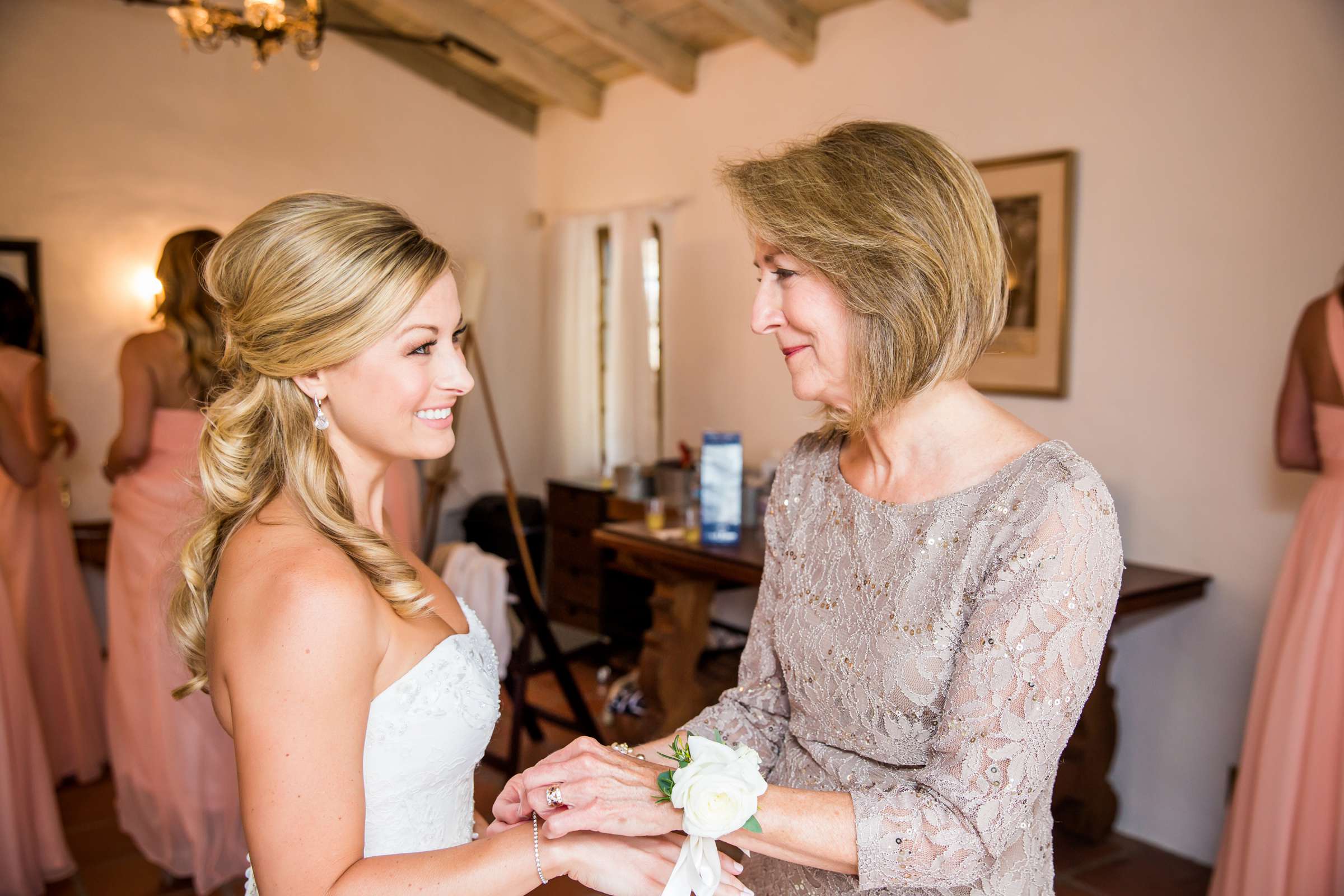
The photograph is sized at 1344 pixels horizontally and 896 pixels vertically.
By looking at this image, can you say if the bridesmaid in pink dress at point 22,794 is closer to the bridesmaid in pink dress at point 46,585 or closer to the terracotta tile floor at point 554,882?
the terracotta tile floor at point 554,882

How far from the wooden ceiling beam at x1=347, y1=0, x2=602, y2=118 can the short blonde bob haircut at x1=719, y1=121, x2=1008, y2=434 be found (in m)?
4.23

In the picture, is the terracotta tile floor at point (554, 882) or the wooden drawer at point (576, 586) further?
the wooden drawer at point (576, 586)

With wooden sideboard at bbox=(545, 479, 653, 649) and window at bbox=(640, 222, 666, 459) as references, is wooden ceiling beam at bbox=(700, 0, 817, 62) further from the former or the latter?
wooden sideboard at bbox=(545, 479, 653, 649)

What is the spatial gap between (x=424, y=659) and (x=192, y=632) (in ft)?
1.27

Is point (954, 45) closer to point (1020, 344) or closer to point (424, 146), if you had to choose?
point (1020, 344)

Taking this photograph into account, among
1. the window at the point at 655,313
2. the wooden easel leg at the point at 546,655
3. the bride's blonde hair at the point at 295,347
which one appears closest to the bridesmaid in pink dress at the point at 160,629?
the wooden easel leg at the point at 546,655

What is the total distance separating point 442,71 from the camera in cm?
596

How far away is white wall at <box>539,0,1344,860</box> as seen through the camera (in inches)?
118

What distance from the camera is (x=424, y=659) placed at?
1.42 m

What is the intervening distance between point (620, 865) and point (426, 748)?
32 centimetres

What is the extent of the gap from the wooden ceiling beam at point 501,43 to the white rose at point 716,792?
469 cm

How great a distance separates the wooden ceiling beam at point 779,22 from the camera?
414 cm

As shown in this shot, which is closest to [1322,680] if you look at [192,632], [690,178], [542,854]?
[542,854]

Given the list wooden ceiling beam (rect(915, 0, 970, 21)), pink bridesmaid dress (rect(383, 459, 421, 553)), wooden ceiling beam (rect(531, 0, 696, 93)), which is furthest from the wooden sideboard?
wooden ceiling beam (rect(915, 0, 970, 21))
